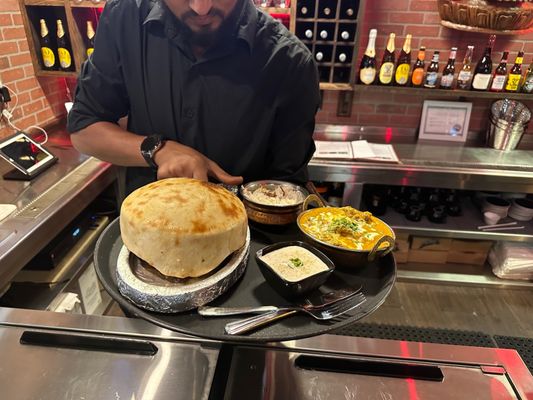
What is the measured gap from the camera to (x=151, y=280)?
2.92ft

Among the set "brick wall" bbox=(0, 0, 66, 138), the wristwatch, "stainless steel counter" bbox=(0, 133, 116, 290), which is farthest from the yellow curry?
"brick wall" bbox=(0, 0, 66, 138)

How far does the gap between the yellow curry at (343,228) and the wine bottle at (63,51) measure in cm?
274

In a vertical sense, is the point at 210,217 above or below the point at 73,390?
above

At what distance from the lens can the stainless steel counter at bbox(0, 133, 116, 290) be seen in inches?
70.2

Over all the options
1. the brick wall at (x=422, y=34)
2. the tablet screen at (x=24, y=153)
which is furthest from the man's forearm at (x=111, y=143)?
the brick wall at (x=422, y=34)

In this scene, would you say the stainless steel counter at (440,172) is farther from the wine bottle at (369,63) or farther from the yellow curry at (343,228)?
the yellow curry at (343,228)

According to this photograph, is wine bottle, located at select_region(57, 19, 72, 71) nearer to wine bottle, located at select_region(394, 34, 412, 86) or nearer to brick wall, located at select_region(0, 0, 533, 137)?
brick wall, located at select_region(0, 0, 533, 137)

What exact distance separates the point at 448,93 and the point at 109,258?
2885mm

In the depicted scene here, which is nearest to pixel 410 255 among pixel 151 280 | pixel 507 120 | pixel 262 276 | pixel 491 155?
pixel 491 155

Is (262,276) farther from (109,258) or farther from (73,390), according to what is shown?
(73,390)

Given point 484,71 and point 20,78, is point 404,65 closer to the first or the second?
point 484,71

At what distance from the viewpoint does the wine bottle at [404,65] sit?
3.06 m

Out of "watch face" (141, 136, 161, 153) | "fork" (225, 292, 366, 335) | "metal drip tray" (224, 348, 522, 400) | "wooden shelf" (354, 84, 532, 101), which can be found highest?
"watch face" (141, 136, 161, 153)

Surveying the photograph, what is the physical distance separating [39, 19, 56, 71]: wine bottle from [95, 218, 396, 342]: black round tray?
2512 mm
